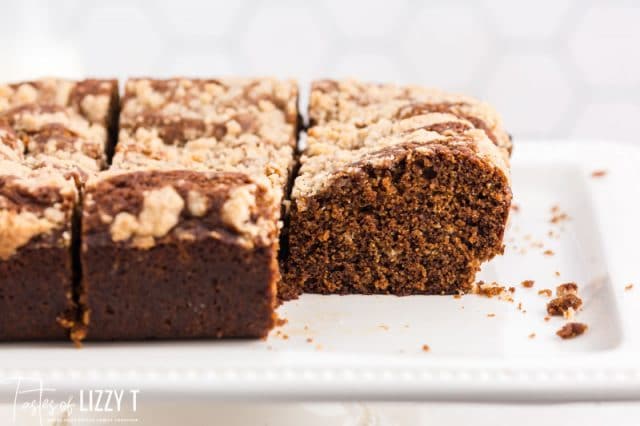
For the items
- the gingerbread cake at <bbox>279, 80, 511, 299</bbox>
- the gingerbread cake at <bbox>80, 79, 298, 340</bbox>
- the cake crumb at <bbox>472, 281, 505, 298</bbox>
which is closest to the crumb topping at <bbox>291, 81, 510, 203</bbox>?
the gingerbread cake at <bbox>279, 80, 511, 299</bbox>

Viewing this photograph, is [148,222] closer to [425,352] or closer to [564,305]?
[425,352]

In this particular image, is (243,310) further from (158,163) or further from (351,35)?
(351,35)

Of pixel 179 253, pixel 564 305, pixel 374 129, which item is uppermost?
pixel 374 129

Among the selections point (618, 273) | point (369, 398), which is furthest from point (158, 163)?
point (618, 273)

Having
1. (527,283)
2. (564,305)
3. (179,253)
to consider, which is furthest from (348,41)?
(179,253)

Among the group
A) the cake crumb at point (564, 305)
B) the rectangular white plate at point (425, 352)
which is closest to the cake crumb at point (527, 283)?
the rectangular white plate at point (425, 352)

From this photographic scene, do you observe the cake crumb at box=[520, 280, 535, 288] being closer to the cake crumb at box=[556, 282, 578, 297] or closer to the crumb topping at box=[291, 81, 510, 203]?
the cake crumb at box=[556, 282, 578, 297]
